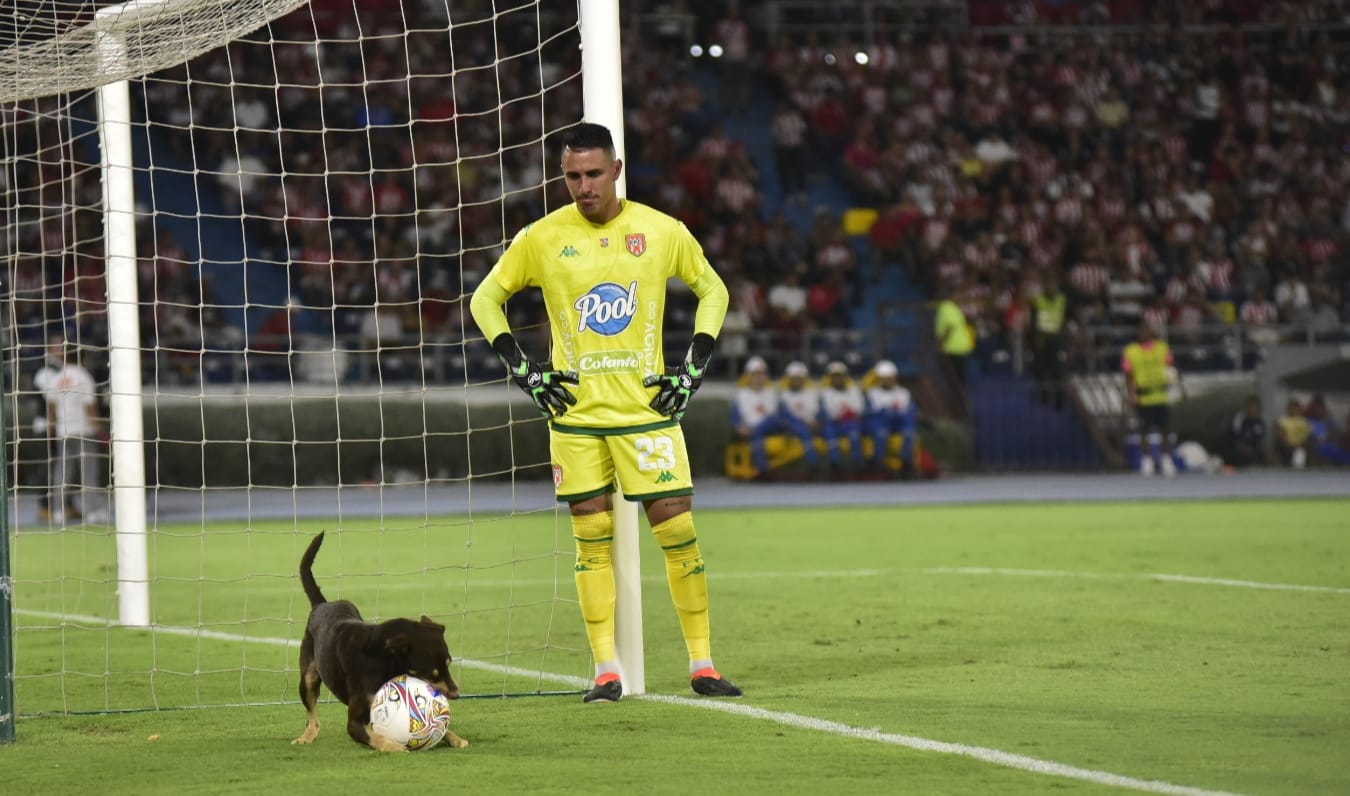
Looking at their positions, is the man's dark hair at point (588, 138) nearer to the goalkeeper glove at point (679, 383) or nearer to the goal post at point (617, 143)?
the goal post at point (617, 143)

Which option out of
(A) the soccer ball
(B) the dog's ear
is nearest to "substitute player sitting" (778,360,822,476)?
(A) the soccer ball

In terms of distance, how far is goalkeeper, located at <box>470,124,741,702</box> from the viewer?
652 cm

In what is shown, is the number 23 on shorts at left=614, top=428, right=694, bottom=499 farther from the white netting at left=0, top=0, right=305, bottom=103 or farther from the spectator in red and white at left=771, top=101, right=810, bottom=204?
the spectator in red and white at left=771, top=101, right=810, bottom=204

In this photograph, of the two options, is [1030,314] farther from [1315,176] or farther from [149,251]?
[149,251]

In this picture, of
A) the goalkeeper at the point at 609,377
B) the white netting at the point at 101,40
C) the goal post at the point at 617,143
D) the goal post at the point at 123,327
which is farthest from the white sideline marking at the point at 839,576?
the goalkeeper at the point at 609,377

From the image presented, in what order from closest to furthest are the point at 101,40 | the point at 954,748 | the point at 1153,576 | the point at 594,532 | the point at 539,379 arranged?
the point at 954,748, the point at 539,379, the point at 594,532, the point at 101,40, the point at 1153,576

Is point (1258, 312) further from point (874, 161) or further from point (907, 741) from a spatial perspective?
point (907, 741)

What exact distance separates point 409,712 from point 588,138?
2291 mm

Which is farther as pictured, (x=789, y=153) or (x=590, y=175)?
(x=789, y=153)

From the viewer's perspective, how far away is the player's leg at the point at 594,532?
655 centimetres

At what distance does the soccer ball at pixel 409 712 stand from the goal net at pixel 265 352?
139 cm

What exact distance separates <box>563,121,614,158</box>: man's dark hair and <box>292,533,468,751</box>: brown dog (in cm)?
196

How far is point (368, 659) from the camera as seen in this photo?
545 cm

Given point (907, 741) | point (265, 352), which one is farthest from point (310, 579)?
point (265, 352)
